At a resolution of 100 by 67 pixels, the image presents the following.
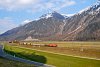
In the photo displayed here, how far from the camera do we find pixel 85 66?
62.7 meters

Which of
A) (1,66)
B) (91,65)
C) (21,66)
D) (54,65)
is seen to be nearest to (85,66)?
(91,65)

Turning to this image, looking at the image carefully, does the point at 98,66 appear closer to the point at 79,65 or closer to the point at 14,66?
the point at 79,65

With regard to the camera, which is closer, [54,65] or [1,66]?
[1,66]

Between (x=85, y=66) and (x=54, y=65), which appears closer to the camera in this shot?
(x=85, y=66)

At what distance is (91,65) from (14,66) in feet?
61.5

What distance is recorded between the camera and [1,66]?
6150 cm

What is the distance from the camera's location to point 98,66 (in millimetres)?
61688

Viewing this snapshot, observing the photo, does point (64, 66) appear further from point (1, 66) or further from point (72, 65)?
point (1, 66)

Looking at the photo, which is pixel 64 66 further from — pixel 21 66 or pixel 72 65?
pixel 21 66

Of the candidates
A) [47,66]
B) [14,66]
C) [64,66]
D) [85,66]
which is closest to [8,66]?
[14,66]

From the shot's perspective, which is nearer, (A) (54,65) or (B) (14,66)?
(B) (14,66)

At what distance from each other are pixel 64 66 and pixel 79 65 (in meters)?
3.74

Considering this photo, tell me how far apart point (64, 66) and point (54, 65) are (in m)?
4.52

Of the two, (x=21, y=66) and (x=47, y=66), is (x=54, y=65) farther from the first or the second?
(x=21, y=66)
